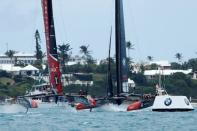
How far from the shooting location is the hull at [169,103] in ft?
262

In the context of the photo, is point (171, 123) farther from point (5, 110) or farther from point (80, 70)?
point (80, 70)

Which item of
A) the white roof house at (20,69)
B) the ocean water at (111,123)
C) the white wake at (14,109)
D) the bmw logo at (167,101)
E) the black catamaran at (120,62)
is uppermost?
the white roof house at (20,69)

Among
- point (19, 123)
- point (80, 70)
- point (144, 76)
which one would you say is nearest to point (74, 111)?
point (19, 123)

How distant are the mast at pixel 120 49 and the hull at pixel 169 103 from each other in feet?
26.3

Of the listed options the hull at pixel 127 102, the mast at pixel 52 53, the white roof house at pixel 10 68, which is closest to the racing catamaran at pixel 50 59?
the mast at pixel 52 53

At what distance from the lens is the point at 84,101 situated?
86.9 meters

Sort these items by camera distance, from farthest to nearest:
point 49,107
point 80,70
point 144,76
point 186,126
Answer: point 80,70 → point 144,76 → point 49,107 → point 186,126

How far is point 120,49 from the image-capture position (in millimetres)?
89500

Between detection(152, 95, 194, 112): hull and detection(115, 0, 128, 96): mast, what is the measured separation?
8.03 meters

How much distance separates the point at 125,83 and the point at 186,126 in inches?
1082

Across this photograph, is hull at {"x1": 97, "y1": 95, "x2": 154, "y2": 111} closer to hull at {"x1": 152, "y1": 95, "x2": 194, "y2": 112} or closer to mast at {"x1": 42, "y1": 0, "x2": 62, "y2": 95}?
hull at {"x1": 152, "y1": 95, "x2": 194, "y2": 112}

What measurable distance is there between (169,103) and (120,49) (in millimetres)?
10834

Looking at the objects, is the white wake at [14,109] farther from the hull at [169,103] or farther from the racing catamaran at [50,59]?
the hull at [169,103]

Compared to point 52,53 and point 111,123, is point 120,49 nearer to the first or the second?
point 52,53
